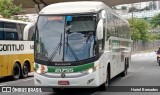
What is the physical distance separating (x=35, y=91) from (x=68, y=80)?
2862 millimetres

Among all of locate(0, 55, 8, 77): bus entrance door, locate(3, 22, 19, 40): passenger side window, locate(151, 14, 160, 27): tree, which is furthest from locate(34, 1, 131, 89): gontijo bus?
locate(151, 14, 160, 27): tree

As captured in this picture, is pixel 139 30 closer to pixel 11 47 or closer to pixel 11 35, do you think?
pixel 11 35

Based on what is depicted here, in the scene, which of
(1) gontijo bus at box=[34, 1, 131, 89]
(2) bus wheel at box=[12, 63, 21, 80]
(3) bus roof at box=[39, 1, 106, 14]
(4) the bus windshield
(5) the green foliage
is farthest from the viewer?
(5) the green foliage

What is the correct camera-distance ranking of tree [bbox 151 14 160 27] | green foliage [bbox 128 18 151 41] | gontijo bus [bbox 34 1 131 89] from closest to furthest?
gontijo bus [bbox 34 1 131 89] < green foliage [bbox 128 18 151 41] < tree [bbox 151 14 160 27]

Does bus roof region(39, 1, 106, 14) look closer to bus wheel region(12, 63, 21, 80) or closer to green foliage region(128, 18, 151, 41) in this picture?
bus wheel region(12, 63, 21, 80)

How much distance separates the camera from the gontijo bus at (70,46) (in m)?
12.0

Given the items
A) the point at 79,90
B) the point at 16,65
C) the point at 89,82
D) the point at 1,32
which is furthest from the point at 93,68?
the point at 16,65

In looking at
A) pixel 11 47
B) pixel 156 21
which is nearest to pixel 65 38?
pixel 11 47

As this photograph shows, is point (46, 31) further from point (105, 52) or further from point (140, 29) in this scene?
point (140, 29)

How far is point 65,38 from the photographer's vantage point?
12.3 metres

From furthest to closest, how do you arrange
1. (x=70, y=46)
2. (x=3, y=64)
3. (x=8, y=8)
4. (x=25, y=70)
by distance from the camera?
(x=8, y=8) → (x=25, y=70) → (x=3, y=64) → (x=70, y=46)

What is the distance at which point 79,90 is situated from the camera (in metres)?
14.8

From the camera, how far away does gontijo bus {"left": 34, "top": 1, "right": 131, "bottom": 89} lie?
39.4ft

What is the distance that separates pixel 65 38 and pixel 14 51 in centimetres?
817
